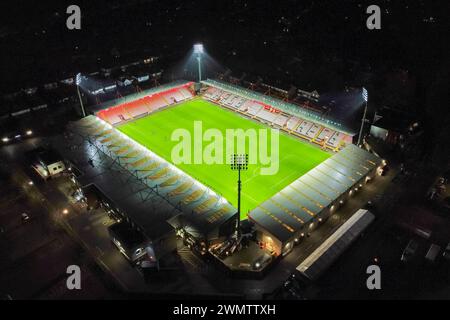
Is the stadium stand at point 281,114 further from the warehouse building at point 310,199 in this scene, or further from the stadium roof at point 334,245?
the stadium roof at point 334,245

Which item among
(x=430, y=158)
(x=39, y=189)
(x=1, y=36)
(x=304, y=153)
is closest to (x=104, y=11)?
(x=1, y=36)

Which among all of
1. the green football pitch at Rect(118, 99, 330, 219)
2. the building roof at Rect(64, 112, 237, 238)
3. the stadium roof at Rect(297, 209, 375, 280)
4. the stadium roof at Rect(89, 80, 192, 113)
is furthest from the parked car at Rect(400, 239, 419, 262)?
the stadium roof at Rect(89, 80, 192, 113)

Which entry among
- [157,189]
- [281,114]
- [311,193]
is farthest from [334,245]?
[281,114]

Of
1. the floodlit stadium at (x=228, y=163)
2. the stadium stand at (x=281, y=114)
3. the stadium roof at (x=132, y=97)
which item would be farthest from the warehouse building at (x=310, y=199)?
the stadium roof at (x=132, y=97)

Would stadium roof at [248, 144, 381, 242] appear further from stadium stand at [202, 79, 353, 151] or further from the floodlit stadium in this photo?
stadium stand at [202, 79, 353, 151]

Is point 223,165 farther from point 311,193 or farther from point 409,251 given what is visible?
point 409,251

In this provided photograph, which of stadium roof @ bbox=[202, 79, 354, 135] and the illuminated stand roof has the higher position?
stadium roof @ bbox=[202, 79, 354, 135]
